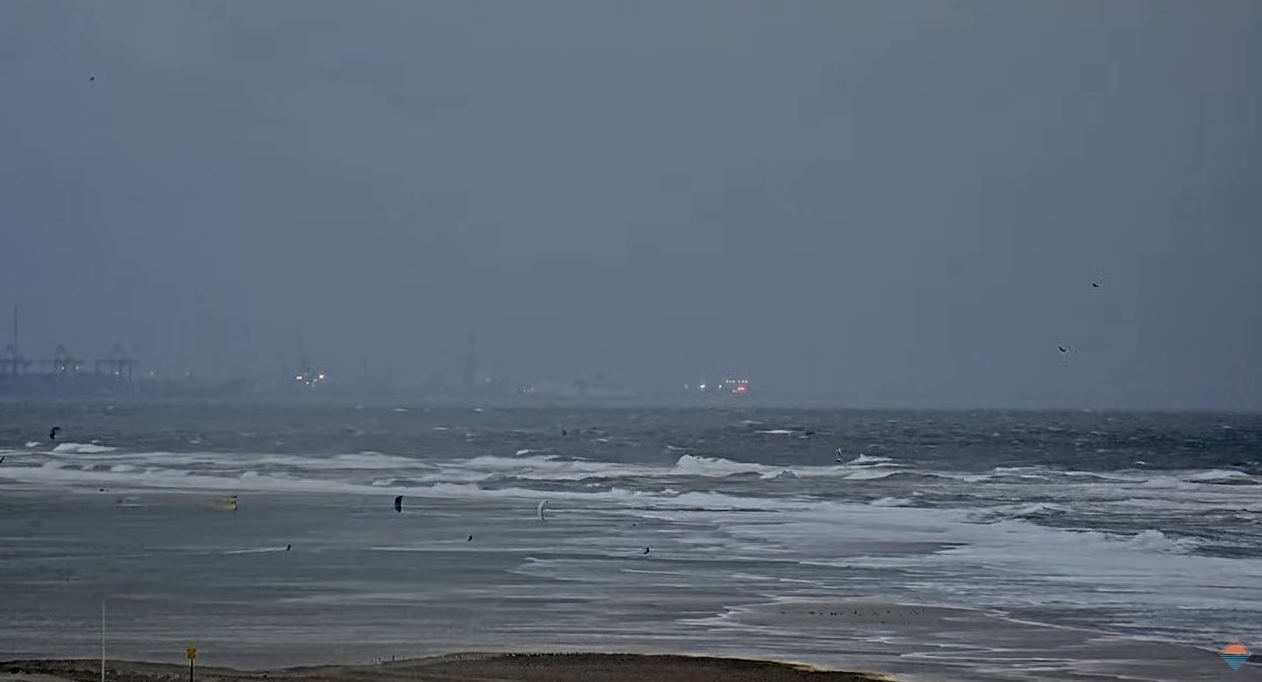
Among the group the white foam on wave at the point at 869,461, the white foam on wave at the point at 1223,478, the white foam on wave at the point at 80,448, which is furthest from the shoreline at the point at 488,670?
the white foam on wave at the point at 80,448

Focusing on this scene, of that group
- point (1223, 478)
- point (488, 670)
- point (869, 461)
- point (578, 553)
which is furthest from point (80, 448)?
point (488, 670)

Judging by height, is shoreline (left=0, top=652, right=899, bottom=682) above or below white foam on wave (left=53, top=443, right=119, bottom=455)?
below

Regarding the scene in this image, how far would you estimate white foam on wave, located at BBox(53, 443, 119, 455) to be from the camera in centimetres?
9106

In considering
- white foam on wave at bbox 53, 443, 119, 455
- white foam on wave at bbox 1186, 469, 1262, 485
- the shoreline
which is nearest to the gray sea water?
white foam on wave at bbox 1186, 469, 1262, 485

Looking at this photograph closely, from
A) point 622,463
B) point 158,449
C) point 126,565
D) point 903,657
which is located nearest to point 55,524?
point 126,565

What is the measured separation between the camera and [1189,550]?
3747cm

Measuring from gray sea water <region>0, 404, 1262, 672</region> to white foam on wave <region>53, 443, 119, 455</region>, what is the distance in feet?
33.0

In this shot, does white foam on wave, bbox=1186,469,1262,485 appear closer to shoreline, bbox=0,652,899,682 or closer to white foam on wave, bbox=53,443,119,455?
shoreline, bbox=0,652,899,682

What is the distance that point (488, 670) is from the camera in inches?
830

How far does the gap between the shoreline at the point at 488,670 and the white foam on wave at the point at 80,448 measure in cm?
7238

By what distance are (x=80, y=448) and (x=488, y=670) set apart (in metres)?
80.3

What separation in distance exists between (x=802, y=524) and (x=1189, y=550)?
1068 centimetres

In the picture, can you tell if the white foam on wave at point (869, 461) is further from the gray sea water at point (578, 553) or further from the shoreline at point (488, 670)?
the shoreline at point (488, 670)

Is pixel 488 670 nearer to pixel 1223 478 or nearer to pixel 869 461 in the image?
pixel 1223 478
